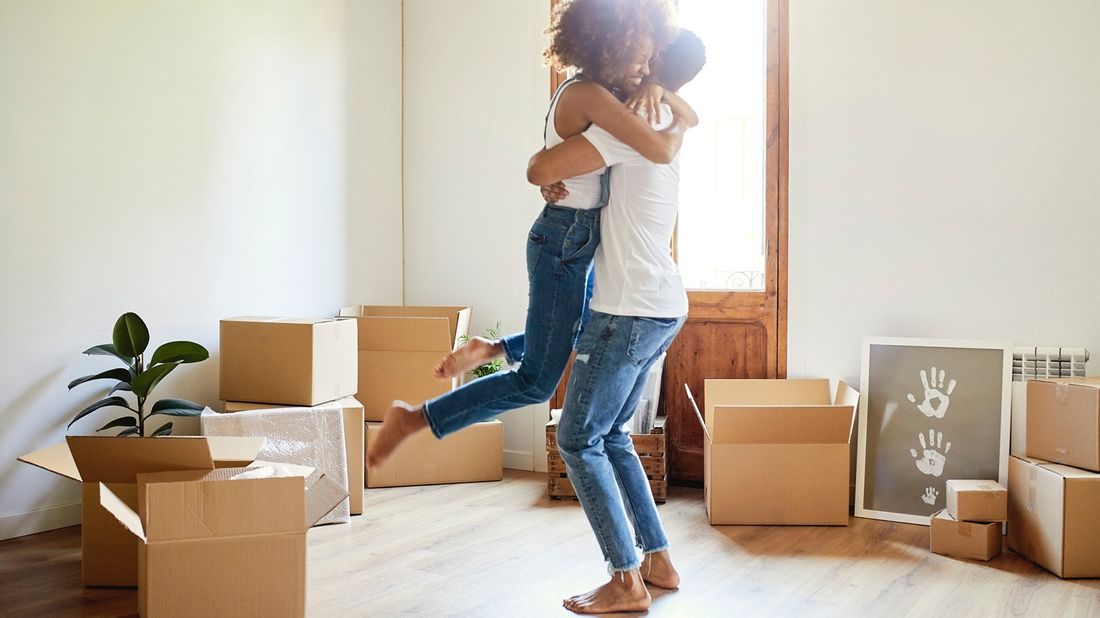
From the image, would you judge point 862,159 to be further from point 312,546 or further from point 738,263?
point 312,546

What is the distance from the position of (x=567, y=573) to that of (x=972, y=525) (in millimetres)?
1137

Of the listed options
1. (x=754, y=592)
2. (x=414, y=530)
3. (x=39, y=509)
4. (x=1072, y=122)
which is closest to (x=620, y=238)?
(x=754, y=592)

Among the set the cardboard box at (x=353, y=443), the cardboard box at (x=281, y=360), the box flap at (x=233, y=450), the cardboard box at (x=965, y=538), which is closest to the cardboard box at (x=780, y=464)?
the cardboard box at (x=965, y=538)

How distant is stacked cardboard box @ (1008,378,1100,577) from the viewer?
2338 millimetres

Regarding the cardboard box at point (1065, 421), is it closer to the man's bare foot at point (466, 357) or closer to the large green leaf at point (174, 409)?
the man's bare foot at point (466, 357)

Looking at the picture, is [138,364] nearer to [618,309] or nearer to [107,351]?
[107,351]

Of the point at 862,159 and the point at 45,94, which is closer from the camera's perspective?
the point at 45,94

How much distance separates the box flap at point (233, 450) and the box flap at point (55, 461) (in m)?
0.34

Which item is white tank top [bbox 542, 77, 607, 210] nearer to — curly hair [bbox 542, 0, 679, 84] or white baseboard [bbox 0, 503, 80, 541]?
curly hair [bbox 542, 0, 679, 84]

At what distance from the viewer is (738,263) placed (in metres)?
3.40

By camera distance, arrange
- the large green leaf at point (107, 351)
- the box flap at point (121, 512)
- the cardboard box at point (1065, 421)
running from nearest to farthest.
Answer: the box flap at point (121, 512) → the cardboard box at point (1065, 421) → the large green leaf at point (107, 351)

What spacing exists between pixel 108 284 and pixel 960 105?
9.20 feet

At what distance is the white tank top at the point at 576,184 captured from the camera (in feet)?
6.63

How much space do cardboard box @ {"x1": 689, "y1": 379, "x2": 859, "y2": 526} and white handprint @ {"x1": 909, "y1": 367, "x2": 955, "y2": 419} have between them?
243mm
